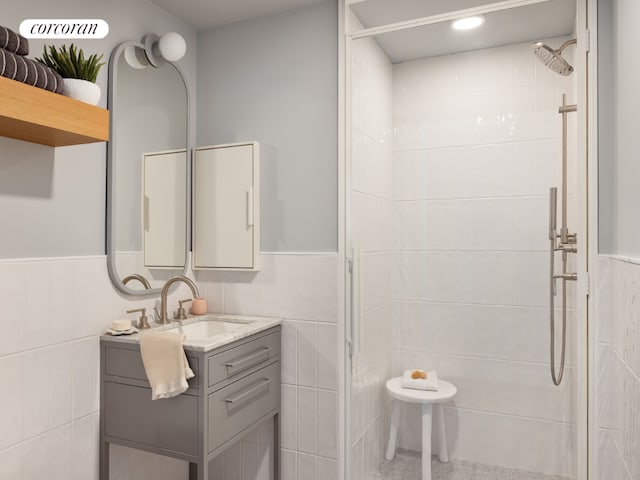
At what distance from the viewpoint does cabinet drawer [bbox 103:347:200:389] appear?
5.94ft

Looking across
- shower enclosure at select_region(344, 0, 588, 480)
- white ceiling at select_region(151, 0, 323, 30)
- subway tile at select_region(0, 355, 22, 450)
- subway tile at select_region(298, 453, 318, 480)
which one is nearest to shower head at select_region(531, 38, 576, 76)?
shower enclosure at select_region(344, 0, 588, 480)

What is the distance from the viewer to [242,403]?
192 cm

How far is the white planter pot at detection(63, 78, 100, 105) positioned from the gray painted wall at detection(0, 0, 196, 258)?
28cm

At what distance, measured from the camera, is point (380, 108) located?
205 cm

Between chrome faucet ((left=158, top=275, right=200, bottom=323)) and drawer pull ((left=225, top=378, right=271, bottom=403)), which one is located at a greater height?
chrome faucet ((left=158, top=275, right=200, bottom=323))

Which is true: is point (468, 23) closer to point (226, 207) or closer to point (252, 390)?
point (226, 207)

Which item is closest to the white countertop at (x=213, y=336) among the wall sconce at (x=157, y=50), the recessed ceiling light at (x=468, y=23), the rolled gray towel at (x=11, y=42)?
the rolled gray towel at (x=11, y=42)

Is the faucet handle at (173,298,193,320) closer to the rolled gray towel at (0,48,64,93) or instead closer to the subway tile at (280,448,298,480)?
the subway tile at (280,448,298,480)

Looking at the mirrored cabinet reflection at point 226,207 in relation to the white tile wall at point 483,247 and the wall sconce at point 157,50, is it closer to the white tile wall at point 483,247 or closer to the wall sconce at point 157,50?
the wall sconce at point 157,50

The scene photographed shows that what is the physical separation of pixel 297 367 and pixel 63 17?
1763 mm

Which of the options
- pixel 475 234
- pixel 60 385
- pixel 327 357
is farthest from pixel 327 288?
pixel 60 385

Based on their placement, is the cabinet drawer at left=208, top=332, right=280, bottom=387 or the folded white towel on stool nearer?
the cabinet drawer at left=208, top=332, right=280, bottom=387

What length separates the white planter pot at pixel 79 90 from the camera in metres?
1.52

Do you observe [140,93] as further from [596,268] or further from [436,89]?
[596,268]
